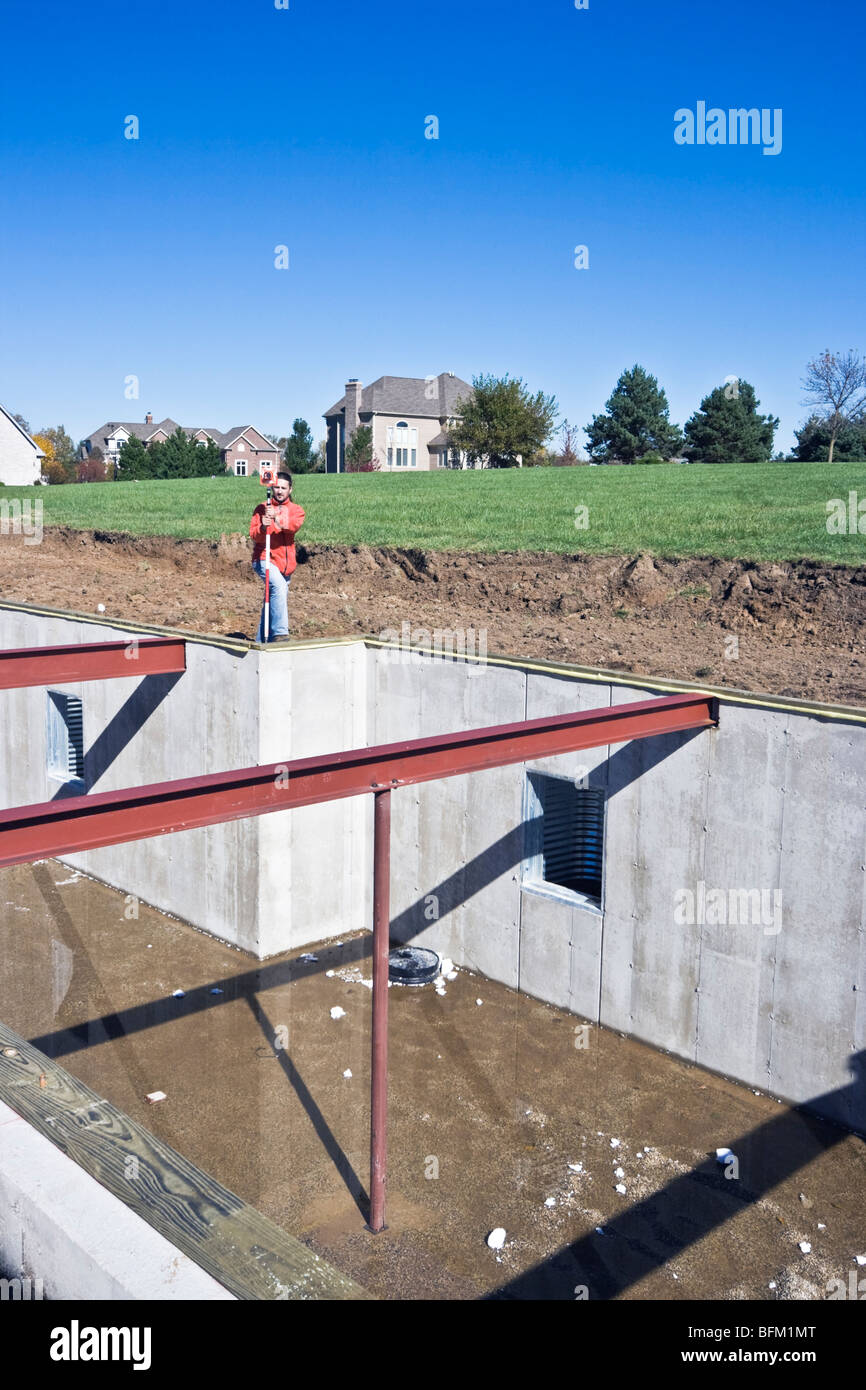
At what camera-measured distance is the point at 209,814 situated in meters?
5.93

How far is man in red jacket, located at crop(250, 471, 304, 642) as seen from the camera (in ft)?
39.0

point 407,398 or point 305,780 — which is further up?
point 407,398

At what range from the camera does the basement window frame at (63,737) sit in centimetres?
1439

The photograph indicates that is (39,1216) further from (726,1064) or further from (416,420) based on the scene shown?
(416,420)

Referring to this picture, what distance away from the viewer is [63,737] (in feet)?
47.9

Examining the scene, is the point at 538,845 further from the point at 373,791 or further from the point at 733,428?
the point at 733,428

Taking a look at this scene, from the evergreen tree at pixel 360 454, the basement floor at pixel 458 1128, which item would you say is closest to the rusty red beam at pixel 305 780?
the basement floor at pixel 458 1128

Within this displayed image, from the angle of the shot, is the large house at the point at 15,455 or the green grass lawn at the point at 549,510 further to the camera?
the large house at the point at 15,455

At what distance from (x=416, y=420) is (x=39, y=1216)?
73.4m

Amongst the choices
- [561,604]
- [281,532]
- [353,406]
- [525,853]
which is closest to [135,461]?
[353,406]

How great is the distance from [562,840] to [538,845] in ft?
0.82

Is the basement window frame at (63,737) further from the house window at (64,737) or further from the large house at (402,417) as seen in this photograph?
the large house at (402,417)

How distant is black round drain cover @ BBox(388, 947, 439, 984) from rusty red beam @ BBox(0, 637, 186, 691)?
13.8 feet

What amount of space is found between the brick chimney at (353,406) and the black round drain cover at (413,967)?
6648 centimetres
